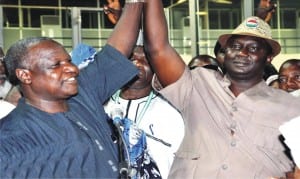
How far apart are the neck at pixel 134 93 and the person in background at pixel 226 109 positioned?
2.25 ft

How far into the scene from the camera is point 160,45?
2877mm

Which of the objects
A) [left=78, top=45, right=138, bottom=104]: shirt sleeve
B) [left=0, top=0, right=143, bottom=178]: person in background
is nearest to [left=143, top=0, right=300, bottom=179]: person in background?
[left=78, top=45, right=138, bottom=104]: shirt sleeve

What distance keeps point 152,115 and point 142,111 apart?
0.31ft

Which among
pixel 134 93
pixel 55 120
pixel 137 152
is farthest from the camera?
pixel 134 93

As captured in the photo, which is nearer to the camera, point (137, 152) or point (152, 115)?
point (137, 152)

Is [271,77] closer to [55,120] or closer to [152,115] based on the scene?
[152,115]

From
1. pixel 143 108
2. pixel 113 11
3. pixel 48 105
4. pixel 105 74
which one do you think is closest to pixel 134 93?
pixel 143 108

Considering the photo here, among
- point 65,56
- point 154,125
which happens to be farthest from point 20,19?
point 65,56

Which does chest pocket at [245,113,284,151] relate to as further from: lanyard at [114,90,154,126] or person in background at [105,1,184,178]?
lanyard at [114,90,154,126]

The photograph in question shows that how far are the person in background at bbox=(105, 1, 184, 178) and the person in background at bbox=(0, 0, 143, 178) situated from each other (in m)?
0.62

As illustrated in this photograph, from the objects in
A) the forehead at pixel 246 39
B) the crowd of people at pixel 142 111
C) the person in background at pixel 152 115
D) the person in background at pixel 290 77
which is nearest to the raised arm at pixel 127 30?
the crowd of people at pixel 142 111

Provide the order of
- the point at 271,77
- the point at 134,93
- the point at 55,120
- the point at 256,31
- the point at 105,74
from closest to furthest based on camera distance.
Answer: the point at 55,120 < the point at 105,74 < the point at 256,31 < the point at 134,93 < the point at 271,77

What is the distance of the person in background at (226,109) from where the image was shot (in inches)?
109

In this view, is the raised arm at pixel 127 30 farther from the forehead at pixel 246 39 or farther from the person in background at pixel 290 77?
the person in background at pixel 290 77
